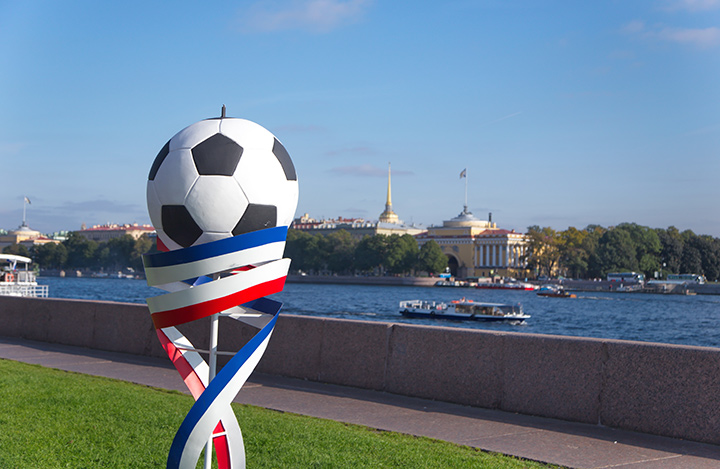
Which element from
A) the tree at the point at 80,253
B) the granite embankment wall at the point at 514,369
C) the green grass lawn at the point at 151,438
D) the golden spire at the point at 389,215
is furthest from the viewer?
the golden spire at the point at 389,215

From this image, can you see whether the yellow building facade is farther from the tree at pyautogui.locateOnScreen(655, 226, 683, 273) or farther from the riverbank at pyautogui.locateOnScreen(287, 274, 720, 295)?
the tree at pyautogui.locateOnScreen(655, 226, 683, 273)

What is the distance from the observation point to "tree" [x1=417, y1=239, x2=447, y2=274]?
14112cm

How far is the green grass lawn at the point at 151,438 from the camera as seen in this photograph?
525 centimetres

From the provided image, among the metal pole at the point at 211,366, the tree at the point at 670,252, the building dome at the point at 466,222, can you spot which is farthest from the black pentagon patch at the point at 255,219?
the building dome at the point at 466,222

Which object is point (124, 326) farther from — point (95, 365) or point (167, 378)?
point (167, 378)

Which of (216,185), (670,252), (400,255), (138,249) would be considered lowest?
(216,185)

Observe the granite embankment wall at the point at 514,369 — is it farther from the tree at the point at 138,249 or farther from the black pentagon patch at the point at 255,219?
the tree at the point at 138,249

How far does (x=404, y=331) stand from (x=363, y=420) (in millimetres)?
1828

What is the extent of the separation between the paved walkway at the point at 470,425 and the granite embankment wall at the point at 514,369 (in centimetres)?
16

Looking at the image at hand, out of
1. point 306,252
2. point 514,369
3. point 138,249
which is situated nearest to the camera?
point 514,369

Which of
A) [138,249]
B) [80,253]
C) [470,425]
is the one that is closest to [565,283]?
[138,249]

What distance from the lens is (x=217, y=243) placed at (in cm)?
365

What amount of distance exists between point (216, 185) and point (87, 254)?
177850mm

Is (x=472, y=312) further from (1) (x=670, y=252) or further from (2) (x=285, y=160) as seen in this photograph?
(1) (x=670, y=252)
